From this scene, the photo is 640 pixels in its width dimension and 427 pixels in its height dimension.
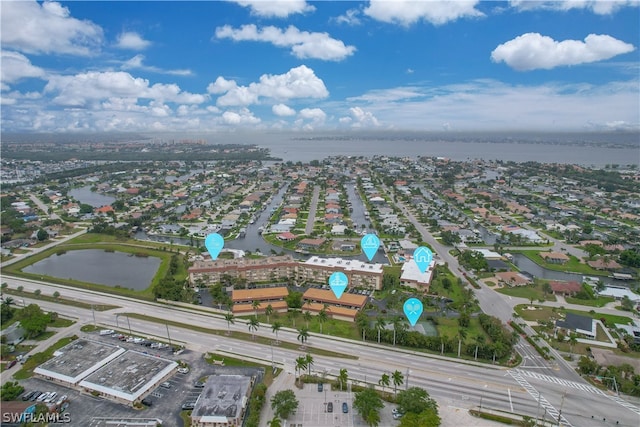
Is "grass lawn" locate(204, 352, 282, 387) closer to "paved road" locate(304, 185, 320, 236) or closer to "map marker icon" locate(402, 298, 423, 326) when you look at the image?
"map marker icon" locate(402, 298, 423, 326)

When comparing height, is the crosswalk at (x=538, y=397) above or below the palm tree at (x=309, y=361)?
below

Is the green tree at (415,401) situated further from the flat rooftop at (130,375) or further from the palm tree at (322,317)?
the flat rooftop at (130,375)

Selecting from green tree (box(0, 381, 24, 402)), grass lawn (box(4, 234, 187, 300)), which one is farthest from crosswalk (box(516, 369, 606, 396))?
grass lawn (box(4, 234, 187, 300))

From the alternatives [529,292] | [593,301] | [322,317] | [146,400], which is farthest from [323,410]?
[593,301]

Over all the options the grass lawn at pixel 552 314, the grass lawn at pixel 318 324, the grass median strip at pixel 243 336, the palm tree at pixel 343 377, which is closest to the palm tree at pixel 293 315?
the grass lawn at pixel 318 324

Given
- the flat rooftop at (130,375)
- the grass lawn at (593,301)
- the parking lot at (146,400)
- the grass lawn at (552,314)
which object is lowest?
the parking lot at (146,400)

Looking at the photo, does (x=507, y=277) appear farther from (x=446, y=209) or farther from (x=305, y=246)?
(x=446, y=209)

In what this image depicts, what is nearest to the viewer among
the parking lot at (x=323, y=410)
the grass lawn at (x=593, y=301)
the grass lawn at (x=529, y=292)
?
the parking lot at (x=323, y=410)
